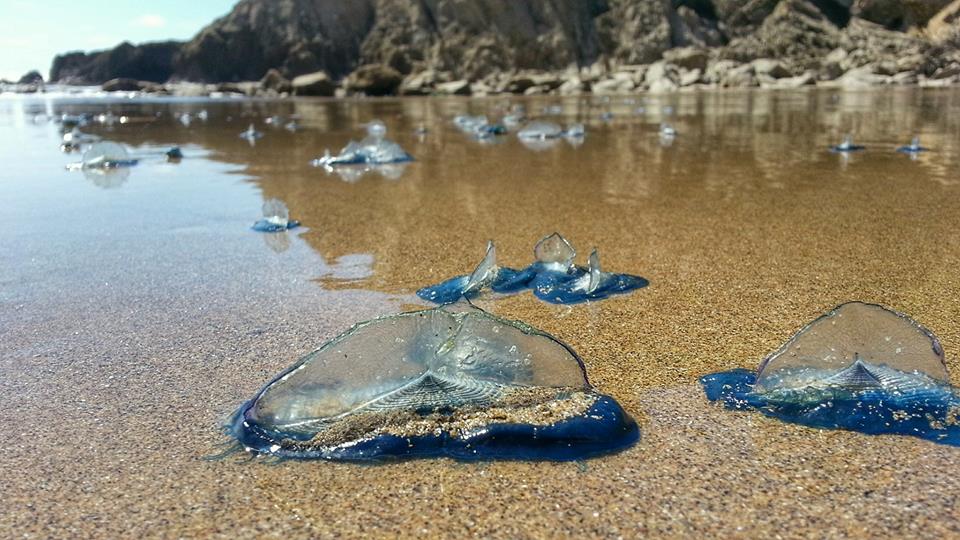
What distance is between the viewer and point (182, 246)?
336cm

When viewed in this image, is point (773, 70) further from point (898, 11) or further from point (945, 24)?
point (898, 11)

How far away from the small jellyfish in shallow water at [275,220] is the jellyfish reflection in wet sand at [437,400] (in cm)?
199

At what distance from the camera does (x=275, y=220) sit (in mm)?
3635

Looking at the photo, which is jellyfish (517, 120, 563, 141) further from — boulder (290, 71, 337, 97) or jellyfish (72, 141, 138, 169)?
boulder (290, 71, 337, 97)

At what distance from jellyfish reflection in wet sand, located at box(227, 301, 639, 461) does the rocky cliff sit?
1133 inches

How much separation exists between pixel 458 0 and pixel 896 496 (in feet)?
139

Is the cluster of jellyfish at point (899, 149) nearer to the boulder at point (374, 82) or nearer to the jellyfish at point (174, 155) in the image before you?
the jellyfish at point (174, 155)

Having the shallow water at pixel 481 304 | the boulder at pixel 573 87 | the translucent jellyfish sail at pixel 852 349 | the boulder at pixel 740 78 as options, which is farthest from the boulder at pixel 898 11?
the translucent jellyfish sail at pixel 852 349

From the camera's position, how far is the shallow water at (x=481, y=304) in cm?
132

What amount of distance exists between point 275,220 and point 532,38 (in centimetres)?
3883

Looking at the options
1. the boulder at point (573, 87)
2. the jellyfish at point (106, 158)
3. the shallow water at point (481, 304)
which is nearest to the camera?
the shallow water at point (481, 304)

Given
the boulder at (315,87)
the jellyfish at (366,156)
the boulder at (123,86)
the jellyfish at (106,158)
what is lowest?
the jellyfish at (366,156)

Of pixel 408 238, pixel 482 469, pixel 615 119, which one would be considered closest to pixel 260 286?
pixel 408 238

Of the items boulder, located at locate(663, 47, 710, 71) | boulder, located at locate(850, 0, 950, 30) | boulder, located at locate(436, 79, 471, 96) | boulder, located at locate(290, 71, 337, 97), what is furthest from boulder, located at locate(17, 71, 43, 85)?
boulder, located at locate(850, 0, 950, 30)
